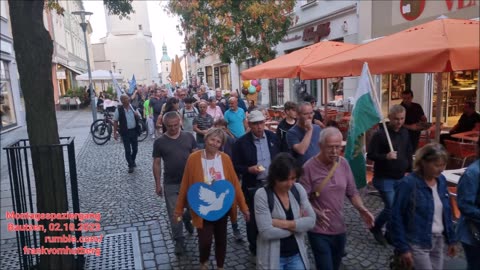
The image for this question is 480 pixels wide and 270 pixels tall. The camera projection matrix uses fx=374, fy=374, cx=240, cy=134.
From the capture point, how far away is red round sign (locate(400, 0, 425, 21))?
34.7 ft

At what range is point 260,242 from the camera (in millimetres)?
2844

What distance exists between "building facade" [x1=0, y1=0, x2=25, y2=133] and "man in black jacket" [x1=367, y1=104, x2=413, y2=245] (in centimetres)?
1663

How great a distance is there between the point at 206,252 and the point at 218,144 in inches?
42.7

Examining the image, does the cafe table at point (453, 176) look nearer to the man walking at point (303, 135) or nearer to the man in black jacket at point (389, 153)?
the man in black jacket at point (389, 153)

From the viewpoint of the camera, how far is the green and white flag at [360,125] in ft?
12.9

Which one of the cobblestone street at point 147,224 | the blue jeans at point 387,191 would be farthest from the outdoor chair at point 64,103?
the blue jeans at point 387,191

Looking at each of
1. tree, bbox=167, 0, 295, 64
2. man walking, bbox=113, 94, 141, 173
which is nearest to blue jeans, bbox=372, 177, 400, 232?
man walking, bbox=113, 94, 141, 173

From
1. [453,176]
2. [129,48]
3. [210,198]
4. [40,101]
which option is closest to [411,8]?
[453,176]

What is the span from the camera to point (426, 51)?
4160 mm

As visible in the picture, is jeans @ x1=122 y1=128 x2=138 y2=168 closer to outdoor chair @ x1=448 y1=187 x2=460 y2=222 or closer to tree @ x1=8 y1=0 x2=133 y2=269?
tree @ x1=8 y1=0 x2=133 y2=269

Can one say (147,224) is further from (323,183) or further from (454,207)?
(454,207)

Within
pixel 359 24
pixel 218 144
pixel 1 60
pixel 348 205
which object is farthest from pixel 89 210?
pixel 1 60

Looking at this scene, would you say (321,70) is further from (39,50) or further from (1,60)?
(1,60)

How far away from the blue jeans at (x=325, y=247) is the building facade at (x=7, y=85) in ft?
55.4
